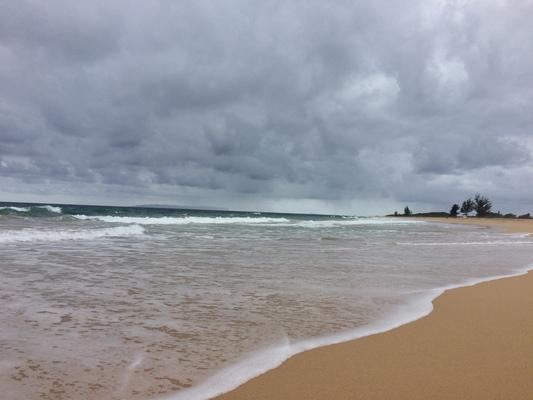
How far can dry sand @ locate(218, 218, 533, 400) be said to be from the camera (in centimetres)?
314

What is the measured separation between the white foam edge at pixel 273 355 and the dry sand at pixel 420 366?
0.31 feet

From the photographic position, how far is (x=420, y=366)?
366 cm

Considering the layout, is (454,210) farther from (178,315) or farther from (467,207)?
(178,315)

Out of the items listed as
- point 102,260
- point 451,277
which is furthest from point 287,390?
point 102,260

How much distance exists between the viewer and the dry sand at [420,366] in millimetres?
3143

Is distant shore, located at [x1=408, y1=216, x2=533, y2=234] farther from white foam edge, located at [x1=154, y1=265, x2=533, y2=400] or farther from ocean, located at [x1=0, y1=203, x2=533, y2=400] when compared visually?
white foam edge, located at [x1=154, y1=265, x2=533, y2=400]

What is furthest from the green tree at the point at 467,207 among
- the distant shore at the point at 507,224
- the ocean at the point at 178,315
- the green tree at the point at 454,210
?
the ocean at the point at 178,315

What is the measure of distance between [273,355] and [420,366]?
1.27 meters

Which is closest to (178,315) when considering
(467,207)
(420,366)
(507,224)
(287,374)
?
(287,374)

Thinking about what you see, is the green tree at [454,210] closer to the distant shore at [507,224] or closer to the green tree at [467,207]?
the green tree at [467,207]

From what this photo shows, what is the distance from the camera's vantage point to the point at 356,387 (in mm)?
3230

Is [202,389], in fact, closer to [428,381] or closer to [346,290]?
[428,381]

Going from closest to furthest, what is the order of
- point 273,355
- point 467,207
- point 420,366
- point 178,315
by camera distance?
1. point 420,366
2. point 273,355
3. point 178,315
4. point 467,207

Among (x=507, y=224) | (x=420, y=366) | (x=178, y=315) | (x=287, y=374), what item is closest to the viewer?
(x=287, y=374)
